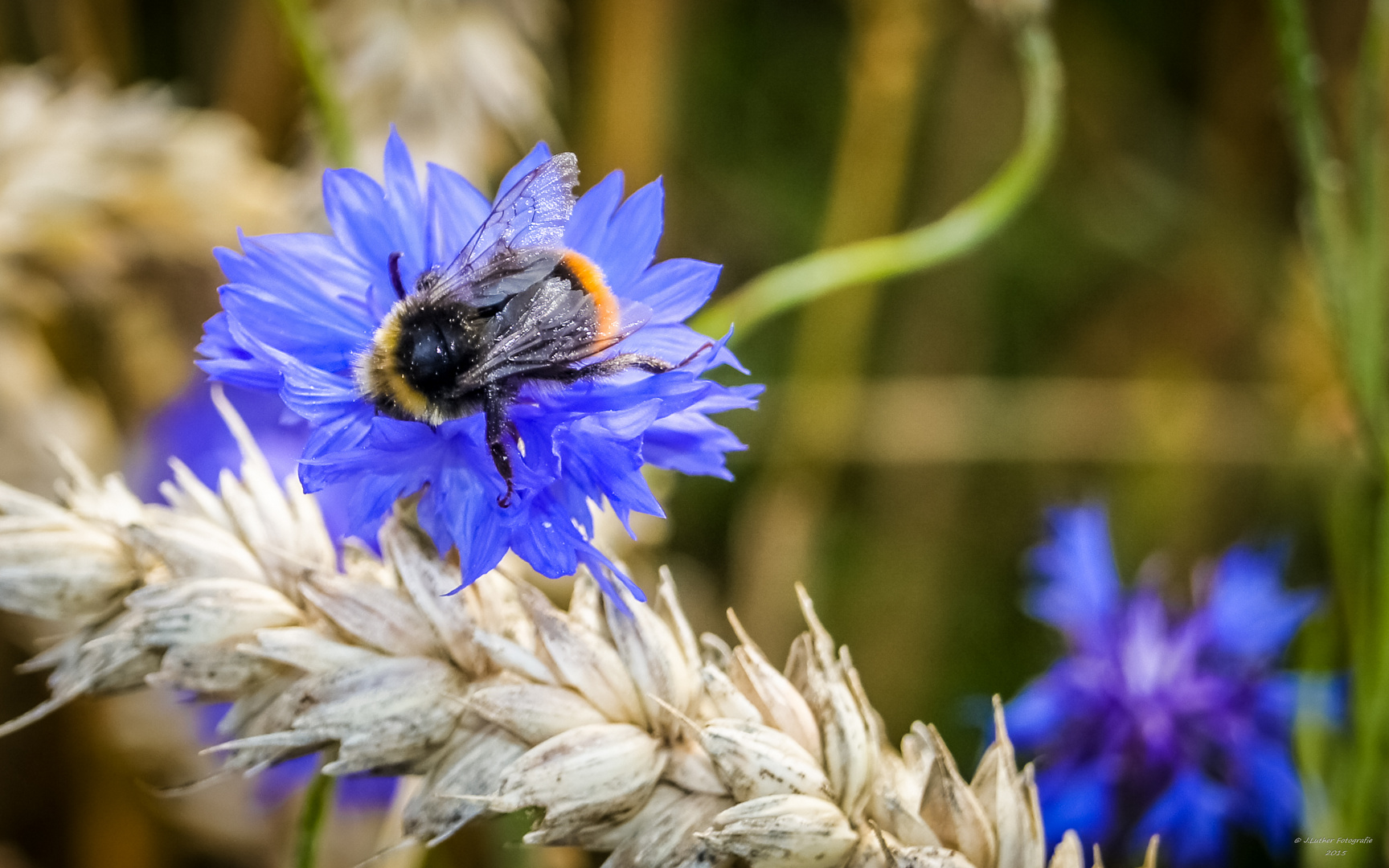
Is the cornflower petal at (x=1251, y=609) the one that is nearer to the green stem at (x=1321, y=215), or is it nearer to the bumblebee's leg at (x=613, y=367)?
the green stem at (x=1321, y=215)

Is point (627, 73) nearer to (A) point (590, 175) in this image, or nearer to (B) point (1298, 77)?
(A) point (590, 175)

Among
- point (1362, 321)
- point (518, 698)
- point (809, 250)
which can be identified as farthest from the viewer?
point (809, 250)

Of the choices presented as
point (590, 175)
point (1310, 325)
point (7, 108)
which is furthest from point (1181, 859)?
point (7, 108)

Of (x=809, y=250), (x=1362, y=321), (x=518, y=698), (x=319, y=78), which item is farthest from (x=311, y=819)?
(x=809, y=250)

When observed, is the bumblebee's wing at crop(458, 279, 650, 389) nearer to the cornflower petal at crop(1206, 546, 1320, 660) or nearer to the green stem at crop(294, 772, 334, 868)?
the green stem at crop(294, 772, 334, 868)

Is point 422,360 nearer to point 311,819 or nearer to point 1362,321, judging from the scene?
point 311,819

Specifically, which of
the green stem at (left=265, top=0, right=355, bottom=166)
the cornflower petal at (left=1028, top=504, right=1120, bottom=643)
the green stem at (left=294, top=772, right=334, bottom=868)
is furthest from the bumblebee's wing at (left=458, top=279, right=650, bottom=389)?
the cornflower petal at (left=1028, top=504, right=1120, bottom=643)
